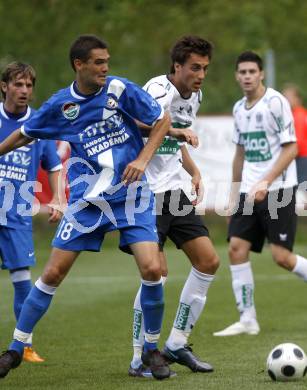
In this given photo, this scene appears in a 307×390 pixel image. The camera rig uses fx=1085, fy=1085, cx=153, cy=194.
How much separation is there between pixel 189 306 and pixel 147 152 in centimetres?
135

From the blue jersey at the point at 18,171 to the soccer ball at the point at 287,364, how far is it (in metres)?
2.66

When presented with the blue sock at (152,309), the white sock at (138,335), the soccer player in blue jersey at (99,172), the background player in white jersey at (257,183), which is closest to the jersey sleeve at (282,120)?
the background player in white jersey at (257,183)

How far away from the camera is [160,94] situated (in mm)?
7512

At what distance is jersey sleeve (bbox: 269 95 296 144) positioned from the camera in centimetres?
958

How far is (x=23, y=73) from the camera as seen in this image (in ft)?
27.3

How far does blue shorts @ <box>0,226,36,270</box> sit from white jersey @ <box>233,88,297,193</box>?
89.4 inches

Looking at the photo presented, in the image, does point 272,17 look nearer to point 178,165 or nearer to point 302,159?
point 302,159

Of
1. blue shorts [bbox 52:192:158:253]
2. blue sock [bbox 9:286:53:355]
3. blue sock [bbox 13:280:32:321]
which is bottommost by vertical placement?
blue sock [bbox 13:280:32:321]

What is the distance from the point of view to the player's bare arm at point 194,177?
25.7ft

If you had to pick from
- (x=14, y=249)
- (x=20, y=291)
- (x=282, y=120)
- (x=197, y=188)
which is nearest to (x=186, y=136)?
(x=197, y=188)

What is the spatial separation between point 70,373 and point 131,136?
168 centimetres

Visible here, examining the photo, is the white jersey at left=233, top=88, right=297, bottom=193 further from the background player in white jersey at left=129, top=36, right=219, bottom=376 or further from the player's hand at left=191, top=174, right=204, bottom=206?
the background player in white jersey at left=129, top=36, right=219, bottom=376

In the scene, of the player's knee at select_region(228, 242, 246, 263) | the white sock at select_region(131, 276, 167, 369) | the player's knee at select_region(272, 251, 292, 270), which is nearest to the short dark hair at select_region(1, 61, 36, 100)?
the white sock at select_region(131, 276, 167, 369)

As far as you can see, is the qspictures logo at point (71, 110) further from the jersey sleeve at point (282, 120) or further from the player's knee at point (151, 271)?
the jersey sleeve at point (282, 120)
